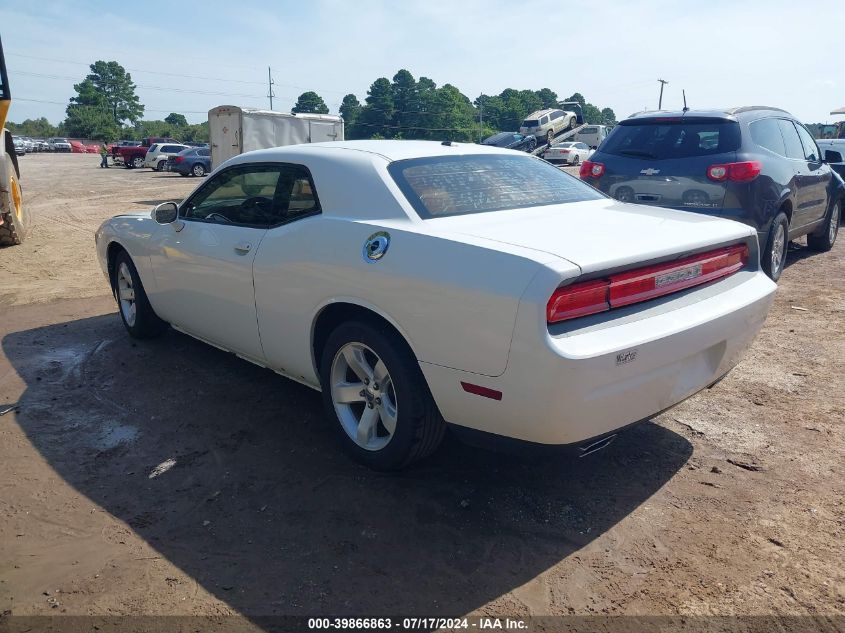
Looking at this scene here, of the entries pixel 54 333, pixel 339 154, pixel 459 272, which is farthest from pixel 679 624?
pixel 54 333

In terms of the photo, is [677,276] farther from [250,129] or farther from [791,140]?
[250,129]

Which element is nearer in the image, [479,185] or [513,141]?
[479,185]

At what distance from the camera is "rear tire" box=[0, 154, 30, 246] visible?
949 centimetres

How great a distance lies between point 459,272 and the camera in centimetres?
280

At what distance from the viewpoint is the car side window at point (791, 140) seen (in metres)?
7.30

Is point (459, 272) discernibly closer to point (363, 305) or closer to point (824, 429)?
point (363, 305)

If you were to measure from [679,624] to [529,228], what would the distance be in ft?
5.57

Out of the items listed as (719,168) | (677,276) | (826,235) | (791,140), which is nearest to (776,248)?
(719,168)

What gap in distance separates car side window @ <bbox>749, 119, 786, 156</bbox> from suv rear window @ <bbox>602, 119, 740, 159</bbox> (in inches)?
12.7

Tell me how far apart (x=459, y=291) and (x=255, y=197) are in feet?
6.40

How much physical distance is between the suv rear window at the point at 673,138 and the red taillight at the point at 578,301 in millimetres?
4421

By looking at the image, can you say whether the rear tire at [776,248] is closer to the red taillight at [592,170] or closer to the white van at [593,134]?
the red taillight at [592,170]

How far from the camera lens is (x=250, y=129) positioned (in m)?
17.9

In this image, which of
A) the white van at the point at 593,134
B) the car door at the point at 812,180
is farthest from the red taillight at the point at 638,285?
the white van at the point at 593,134
